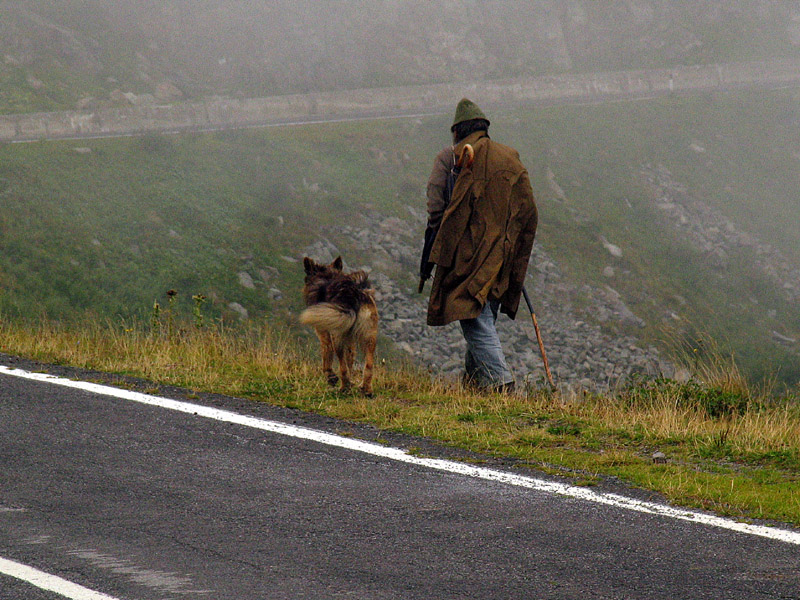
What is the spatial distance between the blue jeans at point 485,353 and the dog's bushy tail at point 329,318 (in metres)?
1.37

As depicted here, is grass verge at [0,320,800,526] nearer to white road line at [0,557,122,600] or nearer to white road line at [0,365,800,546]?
white road line at [0,365,800,546]

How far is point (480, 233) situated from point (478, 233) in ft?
0.06

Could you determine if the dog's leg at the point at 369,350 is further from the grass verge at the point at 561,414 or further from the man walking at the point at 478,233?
the man walking at the point at 478,233

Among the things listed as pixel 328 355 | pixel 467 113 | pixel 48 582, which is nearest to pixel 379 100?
pixel 467 113

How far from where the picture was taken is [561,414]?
24.0ft

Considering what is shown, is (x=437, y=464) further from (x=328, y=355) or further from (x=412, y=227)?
(x=412, y=227)

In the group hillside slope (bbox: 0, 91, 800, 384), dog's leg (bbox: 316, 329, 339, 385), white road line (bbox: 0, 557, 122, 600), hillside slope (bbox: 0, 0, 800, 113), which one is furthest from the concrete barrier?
white road line (bbox: 0, 557, 122, 600)

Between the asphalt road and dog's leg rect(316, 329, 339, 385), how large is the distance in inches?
76.4

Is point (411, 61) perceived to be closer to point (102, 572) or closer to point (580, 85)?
point (580, 85)

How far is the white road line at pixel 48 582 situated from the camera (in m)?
3.69

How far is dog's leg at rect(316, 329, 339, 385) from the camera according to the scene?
26.4 feet

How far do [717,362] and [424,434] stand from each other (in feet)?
13.0

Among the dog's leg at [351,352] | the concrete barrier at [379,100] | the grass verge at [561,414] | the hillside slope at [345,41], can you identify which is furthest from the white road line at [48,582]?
the hillside slope at [345,41]

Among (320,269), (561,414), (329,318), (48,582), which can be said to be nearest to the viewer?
(48,582)
